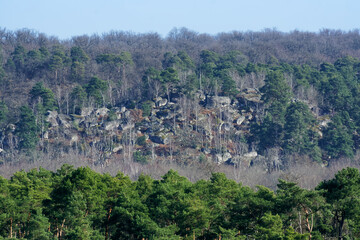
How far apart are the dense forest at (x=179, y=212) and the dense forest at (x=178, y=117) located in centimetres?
3241

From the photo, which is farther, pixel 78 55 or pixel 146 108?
pixel 78 55

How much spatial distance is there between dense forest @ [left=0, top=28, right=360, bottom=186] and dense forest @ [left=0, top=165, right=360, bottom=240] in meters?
32.4

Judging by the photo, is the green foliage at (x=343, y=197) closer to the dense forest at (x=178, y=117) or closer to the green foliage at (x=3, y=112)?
the dense forest at (x=178, y=117)

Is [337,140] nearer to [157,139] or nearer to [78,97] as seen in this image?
[157,139]

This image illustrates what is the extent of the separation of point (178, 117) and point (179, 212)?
5507cm

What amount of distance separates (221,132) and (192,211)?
55.0 metres

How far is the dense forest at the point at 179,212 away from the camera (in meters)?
Result: 33.8

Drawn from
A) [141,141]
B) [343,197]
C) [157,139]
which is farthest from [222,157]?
[343,197]

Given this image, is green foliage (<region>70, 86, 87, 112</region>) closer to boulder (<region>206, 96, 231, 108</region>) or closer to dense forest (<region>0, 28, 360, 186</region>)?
dense forest (<region>0, 28, 360, 186</region>)

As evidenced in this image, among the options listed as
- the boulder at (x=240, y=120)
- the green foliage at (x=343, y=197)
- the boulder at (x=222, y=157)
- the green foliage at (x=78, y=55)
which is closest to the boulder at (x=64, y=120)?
the boulder at (x=222, y=157)

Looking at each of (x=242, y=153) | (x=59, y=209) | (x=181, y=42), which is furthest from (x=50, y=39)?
(x=59, y=209)

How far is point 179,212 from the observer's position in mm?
36125

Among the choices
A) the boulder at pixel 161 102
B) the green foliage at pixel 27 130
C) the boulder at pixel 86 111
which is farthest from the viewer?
the boulder at pixel 161 102

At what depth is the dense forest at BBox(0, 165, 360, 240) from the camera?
33844mm
